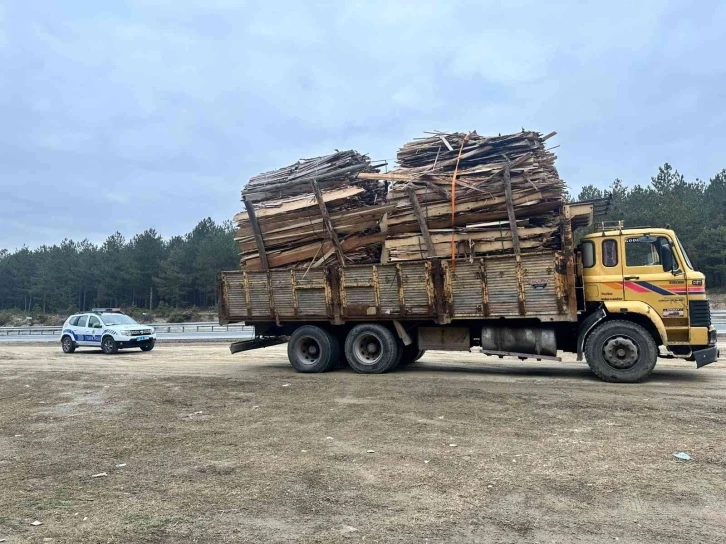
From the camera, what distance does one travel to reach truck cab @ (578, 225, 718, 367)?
9922mm

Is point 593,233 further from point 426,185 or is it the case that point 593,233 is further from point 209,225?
point 209,225

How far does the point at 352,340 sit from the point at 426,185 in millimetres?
3680

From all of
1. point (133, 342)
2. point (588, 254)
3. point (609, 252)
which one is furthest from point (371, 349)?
point (133, 342)

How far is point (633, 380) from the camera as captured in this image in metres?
9.99

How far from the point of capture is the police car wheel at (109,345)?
829 inches

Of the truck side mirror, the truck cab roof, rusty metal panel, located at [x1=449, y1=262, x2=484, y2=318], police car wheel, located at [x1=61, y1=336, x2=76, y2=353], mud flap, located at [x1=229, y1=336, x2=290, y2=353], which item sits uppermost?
the truck cab roof

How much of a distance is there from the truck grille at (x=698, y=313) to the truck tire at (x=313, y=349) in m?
6.99

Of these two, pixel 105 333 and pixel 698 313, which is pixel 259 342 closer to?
pixel 698 313

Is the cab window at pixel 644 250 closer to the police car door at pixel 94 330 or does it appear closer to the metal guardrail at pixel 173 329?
the metal guardrail at pixel 173 329

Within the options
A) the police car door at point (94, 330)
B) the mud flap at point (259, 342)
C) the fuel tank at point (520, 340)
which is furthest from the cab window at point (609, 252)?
the police car door at point (94, 330)

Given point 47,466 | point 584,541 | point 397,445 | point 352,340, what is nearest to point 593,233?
point 352,340

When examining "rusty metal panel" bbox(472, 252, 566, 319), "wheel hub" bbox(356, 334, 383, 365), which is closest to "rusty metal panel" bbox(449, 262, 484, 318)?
"rusty metal panel" bbox(472, 252, 566, 319)

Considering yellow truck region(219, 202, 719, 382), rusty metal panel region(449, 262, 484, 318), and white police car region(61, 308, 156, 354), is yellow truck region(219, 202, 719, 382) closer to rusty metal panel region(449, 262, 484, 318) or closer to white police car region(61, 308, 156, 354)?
rusty metal panel region(449, 262, 484, 318)

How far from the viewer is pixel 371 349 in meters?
12.5
